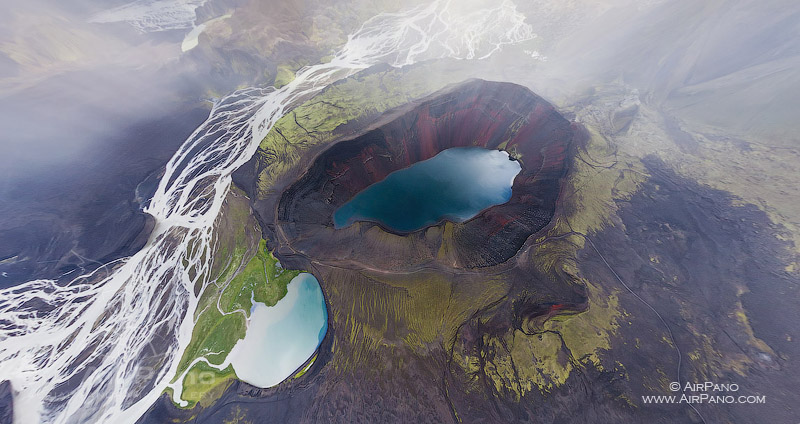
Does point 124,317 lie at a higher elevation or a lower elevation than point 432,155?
lower

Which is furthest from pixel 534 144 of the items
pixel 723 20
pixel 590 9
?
pixel 590 9

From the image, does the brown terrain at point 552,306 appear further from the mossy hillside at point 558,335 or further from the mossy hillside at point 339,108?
the mossy hillside at point 339,108

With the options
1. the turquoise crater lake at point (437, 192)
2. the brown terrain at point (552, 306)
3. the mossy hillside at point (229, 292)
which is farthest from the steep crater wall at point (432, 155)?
the mossy hillside at point (229, 292)

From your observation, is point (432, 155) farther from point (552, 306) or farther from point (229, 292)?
point (229, 292)

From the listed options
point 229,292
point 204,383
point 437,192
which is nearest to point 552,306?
point 437,192

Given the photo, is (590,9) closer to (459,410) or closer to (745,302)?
(745,302)

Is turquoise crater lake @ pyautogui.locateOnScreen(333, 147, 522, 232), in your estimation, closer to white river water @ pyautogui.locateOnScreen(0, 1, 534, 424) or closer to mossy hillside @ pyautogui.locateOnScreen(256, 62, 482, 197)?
mossy hillside @ pyautogui.locateOnScreen(256, 62, 482, 197)
